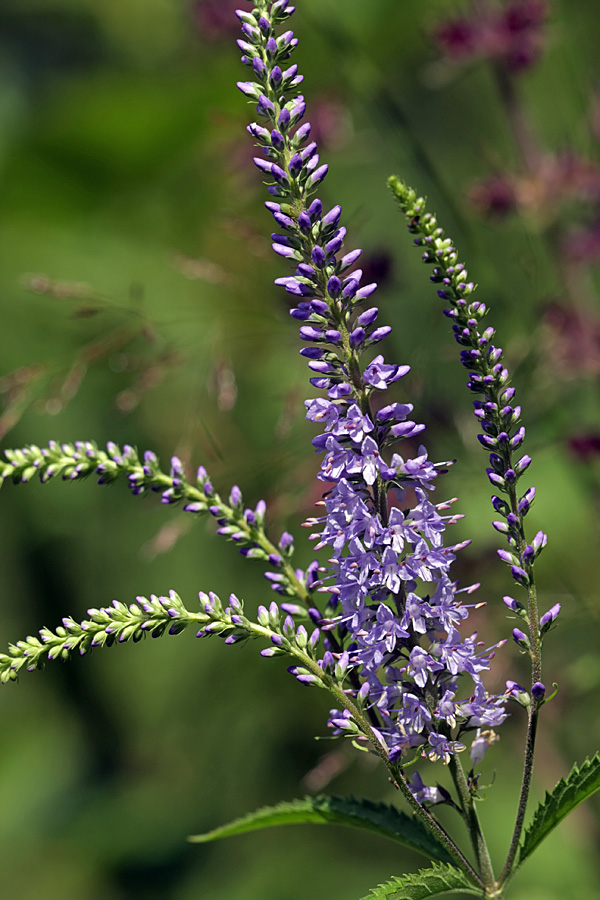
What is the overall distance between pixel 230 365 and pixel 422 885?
4.47 ft

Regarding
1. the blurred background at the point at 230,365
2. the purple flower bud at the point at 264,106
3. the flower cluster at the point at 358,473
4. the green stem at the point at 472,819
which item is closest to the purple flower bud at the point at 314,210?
the flower cluster at the point at 358,473

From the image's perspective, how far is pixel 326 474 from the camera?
1.04 m

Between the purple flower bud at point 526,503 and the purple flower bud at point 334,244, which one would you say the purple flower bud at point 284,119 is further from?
the purple flower bud at point 526,503

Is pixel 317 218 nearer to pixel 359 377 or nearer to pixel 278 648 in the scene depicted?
pixel 359 377

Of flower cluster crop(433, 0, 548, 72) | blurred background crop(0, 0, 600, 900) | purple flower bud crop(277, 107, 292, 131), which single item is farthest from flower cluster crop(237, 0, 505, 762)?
flower cluster crop(433, 0, 548, 72)

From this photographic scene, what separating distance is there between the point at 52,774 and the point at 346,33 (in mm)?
3372

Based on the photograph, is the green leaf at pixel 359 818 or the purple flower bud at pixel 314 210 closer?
the purple flower bud at pixel 314 210

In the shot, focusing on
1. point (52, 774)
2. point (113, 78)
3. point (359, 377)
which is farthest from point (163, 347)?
point (52, 774)

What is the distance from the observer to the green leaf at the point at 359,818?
3.93 feet

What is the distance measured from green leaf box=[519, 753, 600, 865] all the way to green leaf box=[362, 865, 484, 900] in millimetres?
122

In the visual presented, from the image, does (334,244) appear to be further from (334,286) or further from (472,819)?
(472,819)

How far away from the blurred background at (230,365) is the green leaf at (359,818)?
483 mm

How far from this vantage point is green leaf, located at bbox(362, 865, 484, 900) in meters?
1.04

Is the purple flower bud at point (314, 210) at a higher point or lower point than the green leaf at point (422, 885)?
higher
